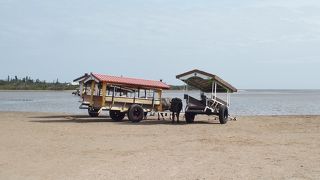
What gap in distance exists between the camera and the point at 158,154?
44.0ft

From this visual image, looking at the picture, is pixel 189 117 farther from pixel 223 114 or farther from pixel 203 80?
pixel 203 80

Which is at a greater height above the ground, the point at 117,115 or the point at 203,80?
the point at 203,80

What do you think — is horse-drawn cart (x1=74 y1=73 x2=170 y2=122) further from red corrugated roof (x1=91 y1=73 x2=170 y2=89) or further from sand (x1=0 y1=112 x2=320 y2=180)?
sand (x1=0 y1=112 x2=320 y2=180)

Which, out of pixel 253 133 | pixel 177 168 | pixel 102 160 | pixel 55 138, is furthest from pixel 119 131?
pixel 177 168

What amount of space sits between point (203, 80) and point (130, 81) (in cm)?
376

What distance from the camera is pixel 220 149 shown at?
14453mm

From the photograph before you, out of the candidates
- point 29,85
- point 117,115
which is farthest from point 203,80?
point 29,85

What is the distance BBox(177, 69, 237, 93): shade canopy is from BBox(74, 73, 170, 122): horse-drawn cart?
1968mm

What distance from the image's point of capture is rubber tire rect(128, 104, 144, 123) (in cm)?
2523

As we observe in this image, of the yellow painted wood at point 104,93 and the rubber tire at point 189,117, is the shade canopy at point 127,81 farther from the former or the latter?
the rubber tire at point 189,117

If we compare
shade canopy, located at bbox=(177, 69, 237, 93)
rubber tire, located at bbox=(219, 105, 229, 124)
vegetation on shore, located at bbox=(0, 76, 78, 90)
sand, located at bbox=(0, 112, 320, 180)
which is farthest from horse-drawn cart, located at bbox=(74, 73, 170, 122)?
vegetation on shore, located at bbox=(0, 76, 78, 90)

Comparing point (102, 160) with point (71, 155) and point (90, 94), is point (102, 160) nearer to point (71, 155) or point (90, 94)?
point (71, 155)

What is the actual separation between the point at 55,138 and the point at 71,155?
429 cm

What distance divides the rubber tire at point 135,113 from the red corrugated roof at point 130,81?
1165 mm
